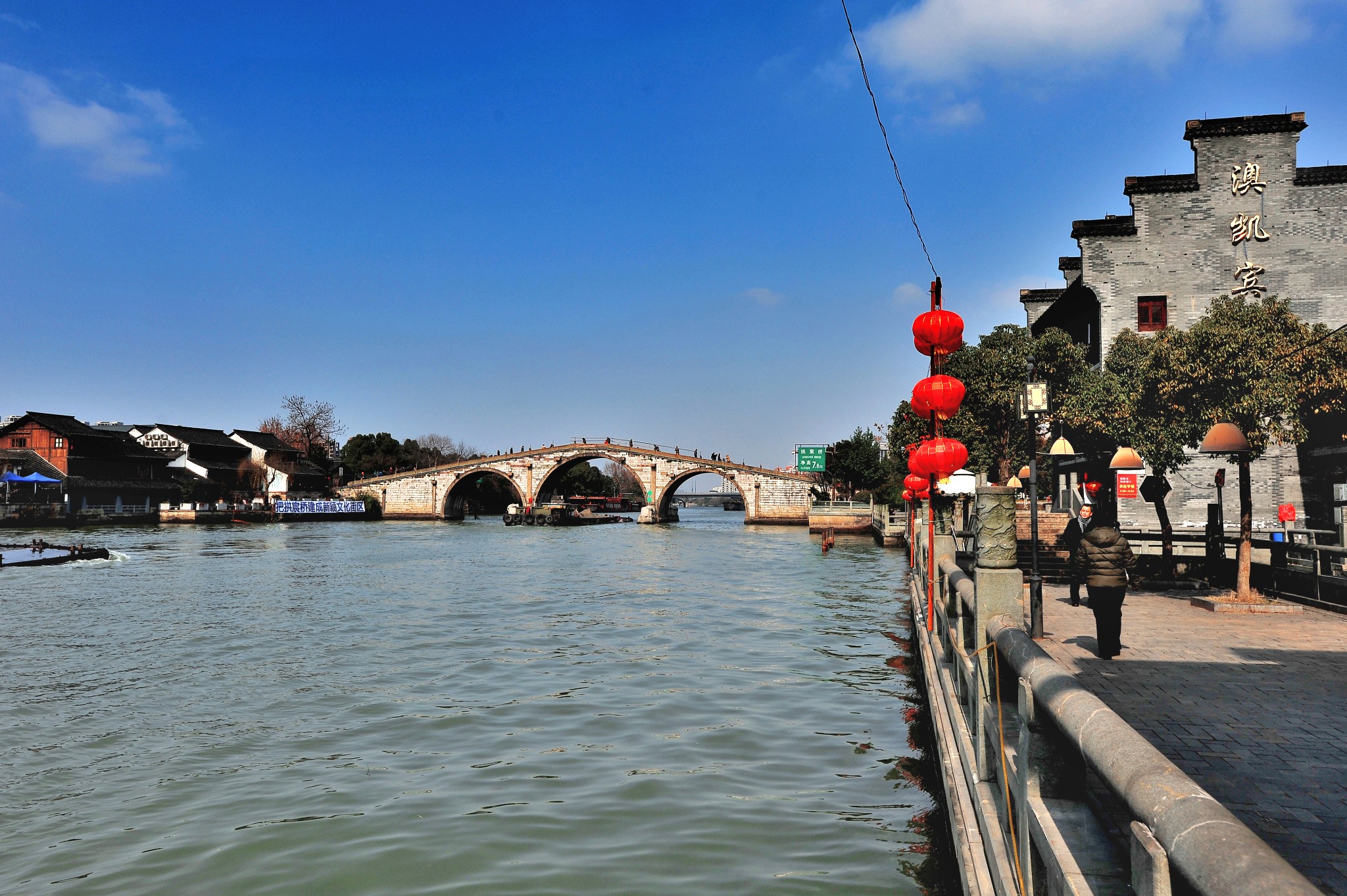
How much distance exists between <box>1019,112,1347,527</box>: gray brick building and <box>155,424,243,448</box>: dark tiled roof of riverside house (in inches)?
2821

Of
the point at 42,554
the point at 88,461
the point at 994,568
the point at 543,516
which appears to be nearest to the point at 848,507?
the point at 543,516

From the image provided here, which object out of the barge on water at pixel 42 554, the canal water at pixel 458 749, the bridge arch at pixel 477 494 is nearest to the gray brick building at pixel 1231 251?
the canal water at pixel 458 749

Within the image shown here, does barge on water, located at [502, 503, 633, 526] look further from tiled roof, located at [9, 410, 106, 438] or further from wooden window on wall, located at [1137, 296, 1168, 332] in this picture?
wooden window on wall, located at [1137, 296, 1168, 332]

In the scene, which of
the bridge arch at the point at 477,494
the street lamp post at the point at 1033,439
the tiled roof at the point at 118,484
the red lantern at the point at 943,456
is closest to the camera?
the street lamp post at the point at 1033,439

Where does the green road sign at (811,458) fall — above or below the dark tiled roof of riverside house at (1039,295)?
below

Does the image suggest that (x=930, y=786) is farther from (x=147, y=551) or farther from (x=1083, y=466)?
(x=147, y=551)

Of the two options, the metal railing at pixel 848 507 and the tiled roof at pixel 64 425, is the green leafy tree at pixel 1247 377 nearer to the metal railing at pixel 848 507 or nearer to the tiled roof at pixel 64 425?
the metal railing at pixel 848 507

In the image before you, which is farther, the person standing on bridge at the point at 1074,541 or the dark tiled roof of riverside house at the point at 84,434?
the dark tiled roof of riverside house at the point at 84,434

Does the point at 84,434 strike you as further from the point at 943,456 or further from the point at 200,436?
the point at 943,456

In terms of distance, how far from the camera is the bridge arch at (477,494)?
8581cm

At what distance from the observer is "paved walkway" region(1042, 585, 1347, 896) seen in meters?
4.99

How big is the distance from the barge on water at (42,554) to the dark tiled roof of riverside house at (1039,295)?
1634 inches

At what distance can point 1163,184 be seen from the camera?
29.0 m

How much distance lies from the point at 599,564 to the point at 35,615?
20.4 meters
